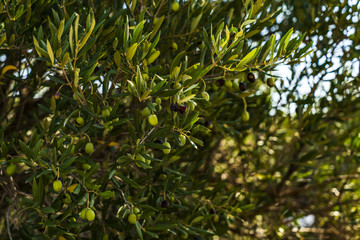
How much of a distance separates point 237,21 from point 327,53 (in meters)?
0.93

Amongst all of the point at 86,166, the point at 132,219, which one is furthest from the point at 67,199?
the point at 132,219

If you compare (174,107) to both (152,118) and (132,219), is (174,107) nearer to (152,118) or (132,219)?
(152,118)

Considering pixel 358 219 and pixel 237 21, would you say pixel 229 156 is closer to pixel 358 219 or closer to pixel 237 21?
pixel 358 219

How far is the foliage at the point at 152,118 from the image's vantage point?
1638 millimetres

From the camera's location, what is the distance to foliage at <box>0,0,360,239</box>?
1.64 metres

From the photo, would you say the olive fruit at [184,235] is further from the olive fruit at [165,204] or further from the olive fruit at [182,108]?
the olive fruit at [182,108]

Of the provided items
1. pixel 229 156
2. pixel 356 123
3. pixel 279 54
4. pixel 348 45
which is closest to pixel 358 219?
pixel 356 123

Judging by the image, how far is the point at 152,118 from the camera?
62.8 inches

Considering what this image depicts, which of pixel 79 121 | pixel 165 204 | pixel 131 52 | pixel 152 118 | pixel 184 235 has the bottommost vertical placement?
pixel 184 235

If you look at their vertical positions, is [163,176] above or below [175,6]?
below

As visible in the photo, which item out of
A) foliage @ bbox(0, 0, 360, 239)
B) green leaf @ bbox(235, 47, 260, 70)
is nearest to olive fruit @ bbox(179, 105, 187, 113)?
foliage @ bbox(0, 0, 360, 239)

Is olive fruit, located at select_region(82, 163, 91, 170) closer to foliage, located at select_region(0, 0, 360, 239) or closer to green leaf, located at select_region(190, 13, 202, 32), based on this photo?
foliage, located at select_region(0, 0, 360, 239)

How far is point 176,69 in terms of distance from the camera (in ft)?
5.17

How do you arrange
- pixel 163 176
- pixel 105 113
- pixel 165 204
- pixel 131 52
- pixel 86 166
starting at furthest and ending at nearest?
pixel 163 176 → pixel 165 204 → pixel 86 166 → pixel 105 113 → pixel 131 52
